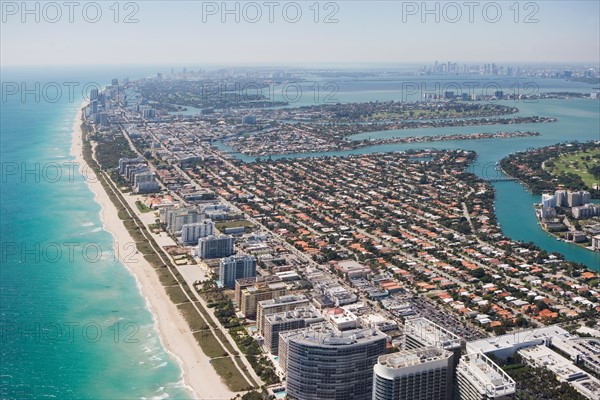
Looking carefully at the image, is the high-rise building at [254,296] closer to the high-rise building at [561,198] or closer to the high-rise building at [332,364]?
the high-rise building at [332,364]

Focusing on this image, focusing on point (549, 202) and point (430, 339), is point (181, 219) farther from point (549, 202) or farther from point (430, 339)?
point (549, 202)

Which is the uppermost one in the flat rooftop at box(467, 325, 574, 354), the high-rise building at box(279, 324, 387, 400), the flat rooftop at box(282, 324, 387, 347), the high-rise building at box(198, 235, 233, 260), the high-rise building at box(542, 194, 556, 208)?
the high-rise building at box(542, 194, 556, 208)

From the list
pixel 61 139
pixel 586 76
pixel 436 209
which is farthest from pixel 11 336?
pixel 586 76

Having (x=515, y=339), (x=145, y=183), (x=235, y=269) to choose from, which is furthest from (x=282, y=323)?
(x=145, y=183)

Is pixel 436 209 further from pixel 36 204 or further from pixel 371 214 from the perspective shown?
pixel 36 204

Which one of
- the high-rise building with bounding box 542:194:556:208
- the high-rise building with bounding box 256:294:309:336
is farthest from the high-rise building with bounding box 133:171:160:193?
the high-rise building with bounding box 542:194:556:208

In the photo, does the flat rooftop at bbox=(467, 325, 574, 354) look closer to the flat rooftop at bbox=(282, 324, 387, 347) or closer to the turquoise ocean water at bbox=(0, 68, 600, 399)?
the flat rooftop at bbox=(282, 324, 387, 347)

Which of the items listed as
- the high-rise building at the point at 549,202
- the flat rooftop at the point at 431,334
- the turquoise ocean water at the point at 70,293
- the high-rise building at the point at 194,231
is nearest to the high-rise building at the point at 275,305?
the turquoise ocean water at the point at 70,293
